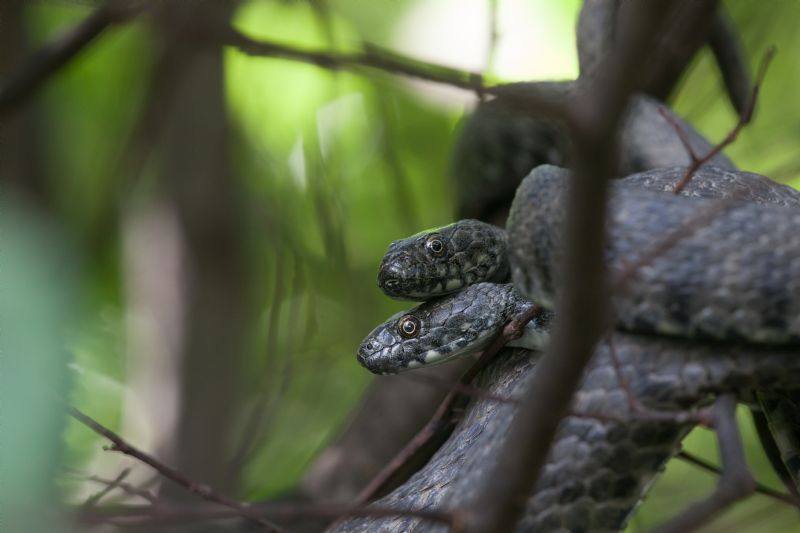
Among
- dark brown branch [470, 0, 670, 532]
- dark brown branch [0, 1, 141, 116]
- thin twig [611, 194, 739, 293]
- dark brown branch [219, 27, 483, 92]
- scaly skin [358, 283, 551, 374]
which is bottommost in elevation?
dark brown branch [470, 0, 670, 532]

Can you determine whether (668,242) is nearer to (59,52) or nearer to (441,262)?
(441,262)

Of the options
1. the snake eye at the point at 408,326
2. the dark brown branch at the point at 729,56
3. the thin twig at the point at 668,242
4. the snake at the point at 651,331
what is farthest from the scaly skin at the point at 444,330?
the dark brown branch at the point at 729,56

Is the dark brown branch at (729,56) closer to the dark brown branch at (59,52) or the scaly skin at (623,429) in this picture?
the scaly skin at (623,429)

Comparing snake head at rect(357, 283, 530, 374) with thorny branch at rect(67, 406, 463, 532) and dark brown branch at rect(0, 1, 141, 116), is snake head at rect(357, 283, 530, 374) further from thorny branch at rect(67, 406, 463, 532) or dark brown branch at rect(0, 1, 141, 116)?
dark brown branch at rect(0, 1, 141, 116)

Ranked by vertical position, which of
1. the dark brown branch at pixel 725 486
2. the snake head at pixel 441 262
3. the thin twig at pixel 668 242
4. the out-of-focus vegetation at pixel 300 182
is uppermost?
the out-of-focus vegetation at pixel 300 182

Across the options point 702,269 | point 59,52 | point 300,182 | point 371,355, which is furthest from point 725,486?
point 300,182

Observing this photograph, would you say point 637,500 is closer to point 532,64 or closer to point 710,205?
point 710,205

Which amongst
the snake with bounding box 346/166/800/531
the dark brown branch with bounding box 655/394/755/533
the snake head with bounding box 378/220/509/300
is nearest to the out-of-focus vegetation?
the snake head with bounding box 378/220/509/300
